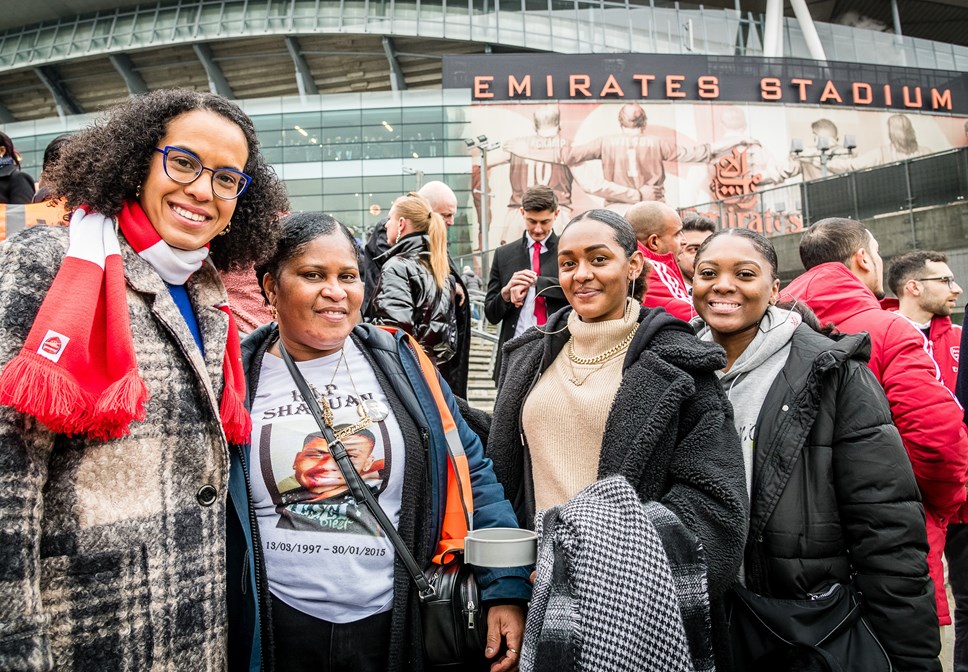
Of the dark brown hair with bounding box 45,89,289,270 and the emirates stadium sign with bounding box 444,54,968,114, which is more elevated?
the emirates stadium sign with bounding box 444,54,968,114

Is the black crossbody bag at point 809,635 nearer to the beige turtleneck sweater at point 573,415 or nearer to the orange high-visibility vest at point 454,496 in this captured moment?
the beige turtleneck sweater at point 573,415

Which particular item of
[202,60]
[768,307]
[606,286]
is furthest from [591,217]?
[202,60]

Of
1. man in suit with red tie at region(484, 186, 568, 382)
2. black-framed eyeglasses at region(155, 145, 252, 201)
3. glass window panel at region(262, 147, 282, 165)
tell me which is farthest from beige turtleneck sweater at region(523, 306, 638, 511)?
glass window panel at region(262, 147, 282, 165)

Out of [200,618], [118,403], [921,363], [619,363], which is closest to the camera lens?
[118,403]

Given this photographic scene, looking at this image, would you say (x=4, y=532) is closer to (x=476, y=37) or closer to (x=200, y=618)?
(x=200, y=618)

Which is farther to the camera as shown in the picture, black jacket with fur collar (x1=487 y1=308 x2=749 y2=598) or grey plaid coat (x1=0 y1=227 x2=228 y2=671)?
black jacket with fur collar (x1=487 y1=308 x2=749 y2=598)

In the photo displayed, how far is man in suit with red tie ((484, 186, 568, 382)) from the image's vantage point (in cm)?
431

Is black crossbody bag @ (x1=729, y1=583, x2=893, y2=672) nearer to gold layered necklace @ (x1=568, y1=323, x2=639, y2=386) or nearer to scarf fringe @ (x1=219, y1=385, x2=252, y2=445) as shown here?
gold layered necklace @ (x1=568, y1=323, x2=639, y2=386)

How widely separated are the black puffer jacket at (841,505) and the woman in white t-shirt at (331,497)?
2.85 feet

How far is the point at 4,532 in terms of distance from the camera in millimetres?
1271

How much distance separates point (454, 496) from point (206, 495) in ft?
2.66

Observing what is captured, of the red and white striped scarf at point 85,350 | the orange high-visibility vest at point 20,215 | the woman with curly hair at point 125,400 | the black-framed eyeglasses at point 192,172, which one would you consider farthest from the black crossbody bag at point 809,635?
the orange high-visibility vest at point 20,215

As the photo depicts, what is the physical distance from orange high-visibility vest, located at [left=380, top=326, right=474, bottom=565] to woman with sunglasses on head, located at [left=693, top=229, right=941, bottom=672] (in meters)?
0.94

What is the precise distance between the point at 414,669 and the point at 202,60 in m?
44.4
